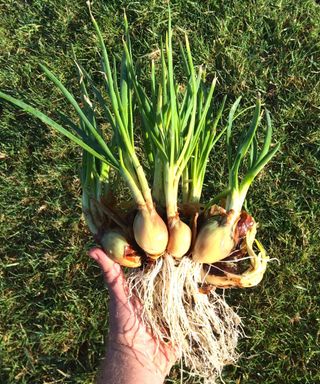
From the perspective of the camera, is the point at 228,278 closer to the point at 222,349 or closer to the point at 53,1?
the point at 222,349

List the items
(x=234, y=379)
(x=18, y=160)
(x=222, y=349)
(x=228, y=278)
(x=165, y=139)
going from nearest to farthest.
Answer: (x=165, y=139) < (x=228, y=278) < (x=222, y=349) < (x=234, y=379) < (x=18, y=160)

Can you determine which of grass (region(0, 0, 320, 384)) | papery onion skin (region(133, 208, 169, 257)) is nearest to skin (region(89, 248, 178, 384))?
papery onion skin (region(133, 208, 169, 257))

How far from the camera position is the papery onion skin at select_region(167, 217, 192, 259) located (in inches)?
58.5

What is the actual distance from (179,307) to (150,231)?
315 millimetres

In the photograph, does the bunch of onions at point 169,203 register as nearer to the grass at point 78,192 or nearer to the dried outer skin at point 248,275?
the dried outer skin at point 248,275

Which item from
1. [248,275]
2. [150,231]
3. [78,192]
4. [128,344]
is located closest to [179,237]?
[150,231]

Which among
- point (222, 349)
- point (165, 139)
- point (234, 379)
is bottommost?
point (234, 379)

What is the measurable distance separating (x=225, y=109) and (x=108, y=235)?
926 mm

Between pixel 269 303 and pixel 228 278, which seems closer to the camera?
pixel 228 278

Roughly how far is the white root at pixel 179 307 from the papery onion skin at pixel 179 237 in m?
0.06

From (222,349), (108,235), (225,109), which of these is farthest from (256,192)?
(108,235)

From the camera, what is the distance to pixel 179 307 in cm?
162

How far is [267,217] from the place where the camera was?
2125 mm

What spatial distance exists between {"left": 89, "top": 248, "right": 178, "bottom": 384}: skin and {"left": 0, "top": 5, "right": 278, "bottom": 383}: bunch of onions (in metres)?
0.06
